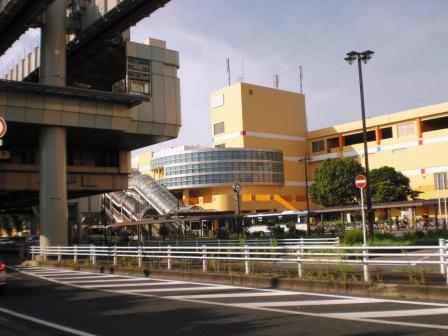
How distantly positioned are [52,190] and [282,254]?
2107 cm

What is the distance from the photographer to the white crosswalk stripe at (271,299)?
371 inches

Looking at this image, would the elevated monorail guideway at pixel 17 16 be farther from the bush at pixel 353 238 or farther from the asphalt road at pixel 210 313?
the bush at pixel 353 238

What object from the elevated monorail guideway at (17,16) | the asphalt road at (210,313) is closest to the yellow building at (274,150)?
the elevated monorail guideway at (17,16)

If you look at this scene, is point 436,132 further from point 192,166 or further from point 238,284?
point 238,284

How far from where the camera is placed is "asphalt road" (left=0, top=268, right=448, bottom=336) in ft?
28.0

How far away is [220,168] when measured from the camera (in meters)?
103

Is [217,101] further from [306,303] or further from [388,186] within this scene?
[306,303]

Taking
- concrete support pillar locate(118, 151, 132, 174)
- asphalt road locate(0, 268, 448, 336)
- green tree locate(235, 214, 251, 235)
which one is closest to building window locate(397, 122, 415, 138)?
green tree locate(235, 214, 251, 235)

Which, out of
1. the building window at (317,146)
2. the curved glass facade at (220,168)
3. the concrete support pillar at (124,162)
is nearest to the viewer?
the concrete support pillar at (124,162)

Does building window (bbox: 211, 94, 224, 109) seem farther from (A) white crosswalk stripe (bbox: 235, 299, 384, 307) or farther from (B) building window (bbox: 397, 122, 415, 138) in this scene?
(A) white crosswalk stripe (bbox: 235, 299, 384, 307)

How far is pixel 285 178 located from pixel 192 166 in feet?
70.3

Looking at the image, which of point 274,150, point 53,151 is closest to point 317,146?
point 274,150

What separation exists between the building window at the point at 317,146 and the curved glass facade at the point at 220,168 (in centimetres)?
1272

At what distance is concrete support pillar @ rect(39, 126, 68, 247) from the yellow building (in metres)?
65.1
